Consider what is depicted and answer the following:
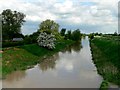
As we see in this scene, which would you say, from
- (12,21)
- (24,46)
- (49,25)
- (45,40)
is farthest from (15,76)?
(12,21)

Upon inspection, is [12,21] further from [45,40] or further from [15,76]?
[15,76]

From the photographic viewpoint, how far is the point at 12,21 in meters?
79.4

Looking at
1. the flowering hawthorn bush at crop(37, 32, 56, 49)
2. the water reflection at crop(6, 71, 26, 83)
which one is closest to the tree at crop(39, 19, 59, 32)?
the flowering hawthorn bush at crop(37, 32, 56, 49)

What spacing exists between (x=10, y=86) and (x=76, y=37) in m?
95.2

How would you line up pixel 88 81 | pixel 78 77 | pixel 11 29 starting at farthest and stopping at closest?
pixel 11 29 < pixel 78 77 < pixel 88 81

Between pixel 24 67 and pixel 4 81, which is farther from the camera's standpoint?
pixel 24 67

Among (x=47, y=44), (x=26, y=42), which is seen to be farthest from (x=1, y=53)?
(x=26, y=42)

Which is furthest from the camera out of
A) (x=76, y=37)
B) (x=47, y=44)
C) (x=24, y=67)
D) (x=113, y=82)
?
(x=76, y=37)

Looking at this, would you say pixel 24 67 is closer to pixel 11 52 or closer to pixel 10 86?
pixel 11 52

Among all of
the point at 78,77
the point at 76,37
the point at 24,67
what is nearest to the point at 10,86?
the point at 78,77

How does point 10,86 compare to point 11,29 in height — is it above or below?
below

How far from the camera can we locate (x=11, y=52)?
33688 millimetres

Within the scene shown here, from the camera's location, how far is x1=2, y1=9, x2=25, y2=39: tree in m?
75.2

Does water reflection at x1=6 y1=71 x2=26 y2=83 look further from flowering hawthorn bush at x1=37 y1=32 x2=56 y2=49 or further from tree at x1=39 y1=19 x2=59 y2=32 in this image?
tree at x1=39 y1=19 x2=59 y2=32
